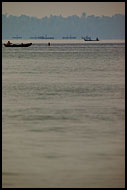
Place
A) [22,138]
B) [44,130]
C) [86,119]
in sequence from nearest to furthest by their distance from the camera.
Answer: [22,138] → [44,130] → [86,119]

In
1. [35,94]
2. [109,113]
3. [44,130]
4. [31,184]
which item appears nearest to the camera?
[31,184]

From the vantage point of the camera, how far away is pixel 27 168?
7934 millimetres

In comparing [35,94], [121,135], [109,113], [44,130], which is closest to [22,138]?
[44,130]

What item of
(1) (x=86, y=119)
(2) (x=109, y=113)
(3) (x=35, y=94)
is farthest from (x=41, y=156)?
(3) (x=35, y=94)

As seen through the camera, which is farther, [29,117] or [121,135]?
[29,117]

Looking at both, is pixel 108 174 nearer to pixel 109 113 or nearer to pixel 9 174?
pixel 9 174

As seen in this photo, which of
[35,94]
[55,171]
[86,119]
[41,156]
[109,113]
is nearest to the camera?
[55,171]

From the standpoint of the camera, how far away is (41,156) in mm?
8648

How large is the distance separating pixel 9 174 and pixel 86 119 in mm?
4784

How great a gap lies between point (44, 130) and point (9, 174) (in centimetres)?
323

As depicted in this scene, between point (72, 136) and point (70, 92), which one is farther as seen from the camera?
point (70, 92)

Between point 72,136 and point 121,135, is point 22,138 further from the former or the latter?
point 121,135

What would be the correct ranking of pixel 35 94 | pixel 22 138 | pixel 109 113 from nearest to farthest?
pixel 22 138 < pixel 109 113 < pixel 35 94

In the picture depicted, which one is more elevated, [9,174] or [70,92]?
[70,92]
